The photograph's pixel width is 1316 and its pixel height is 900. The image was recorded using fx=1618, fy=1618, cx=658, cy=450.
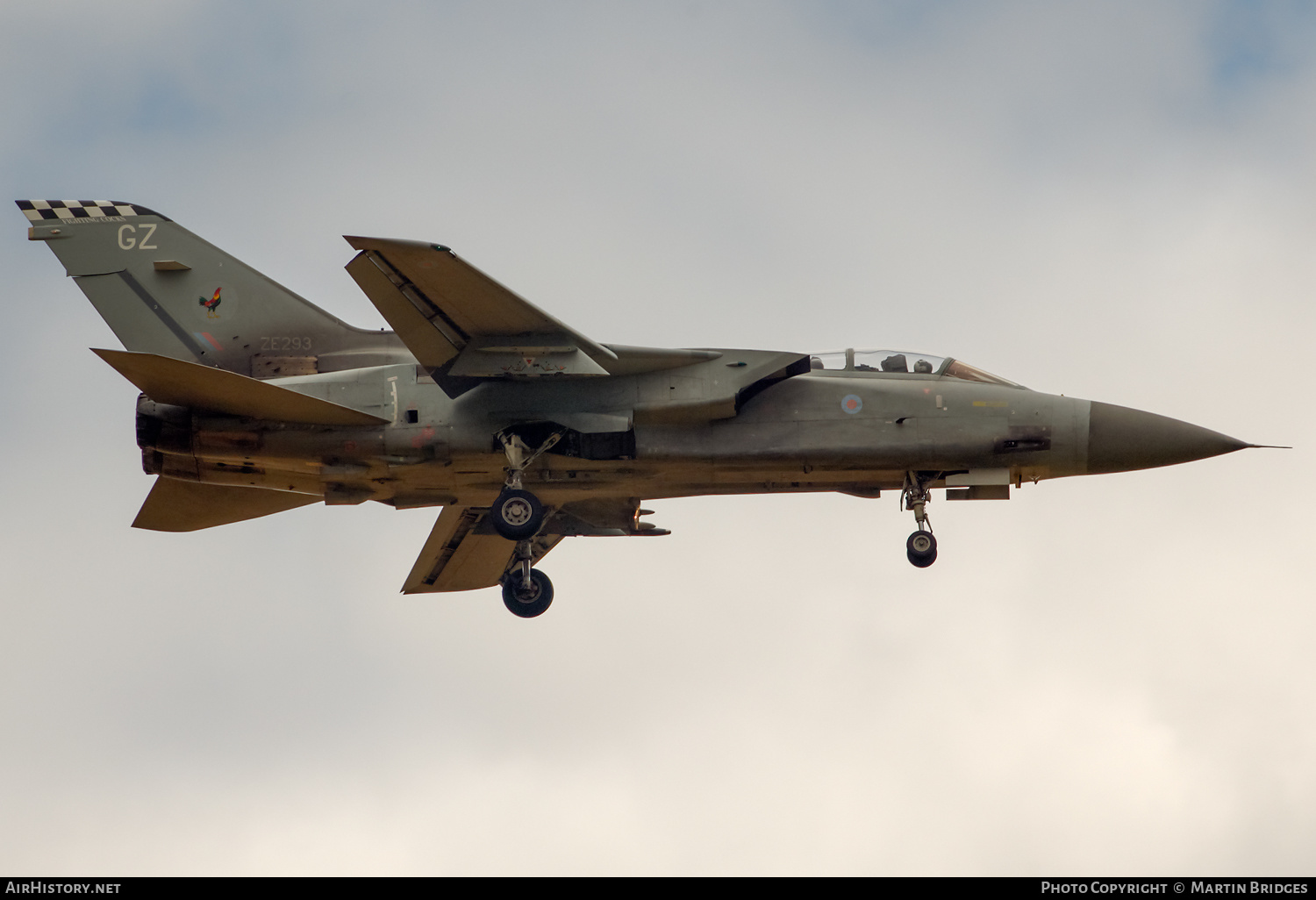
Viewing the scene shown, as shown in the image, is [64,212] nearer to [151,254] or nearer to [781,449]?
[151,254]

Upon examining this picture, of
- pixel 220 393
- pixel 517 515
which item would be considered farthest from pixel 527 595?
pixel 220 393

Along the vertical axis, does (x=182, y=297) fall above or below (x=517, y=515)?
above

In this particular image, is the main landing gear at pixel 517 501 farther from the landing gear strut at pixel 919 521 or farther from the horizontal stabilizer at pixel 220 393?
the landing gear strut at pixel 919 521

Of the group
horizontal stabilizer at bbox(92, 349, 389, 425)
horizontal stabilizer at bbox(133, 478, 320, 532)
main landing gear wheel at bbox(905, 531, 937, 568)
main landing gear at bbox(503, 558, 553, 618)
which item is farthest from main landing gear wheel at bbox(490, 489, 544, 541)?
main landing gear wheel at bbox(905, 531, 937, 568)

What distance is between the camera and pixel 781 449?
24016 mm

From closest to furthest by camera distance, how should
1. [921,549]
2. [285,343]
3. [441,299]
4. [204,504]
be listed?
[441,299]
[921,549]
[285,343]
[204,504]

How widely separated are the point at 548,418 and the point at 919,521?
584 cm

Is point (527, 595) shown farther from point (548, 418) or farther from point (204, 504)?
point (204, 504)

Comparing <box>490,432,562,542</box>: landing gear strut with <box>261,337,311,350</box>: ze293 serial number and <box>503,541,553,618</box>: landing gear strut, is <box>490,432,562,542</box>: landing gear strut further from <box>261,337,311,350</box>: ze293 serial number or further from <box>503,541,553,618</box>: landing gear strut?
<box>261,337,311,350</box>: ze293 serial number

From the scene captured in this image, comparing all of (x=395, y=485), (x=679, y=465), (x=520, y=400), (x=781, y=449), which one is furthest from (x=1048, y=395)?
(x=395, y=485)

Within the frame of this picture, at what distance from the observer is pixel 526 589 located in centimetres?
2709
